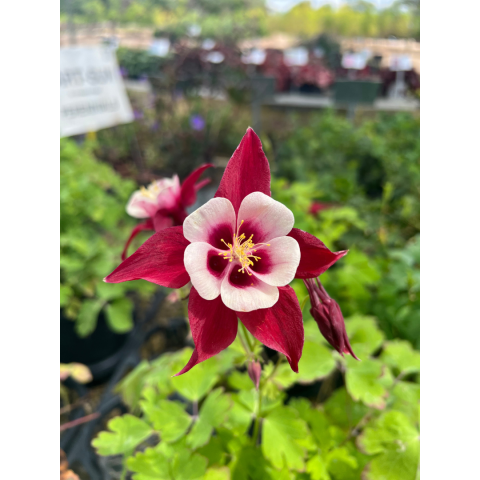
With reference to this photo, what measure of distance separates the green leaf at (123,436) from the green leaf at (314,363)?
1.03 feet

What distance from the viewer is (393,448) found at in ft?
2.36

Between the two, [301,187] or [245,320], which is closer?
[245,320]

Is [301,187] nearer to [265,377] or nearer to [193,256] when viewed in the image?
[265,377]

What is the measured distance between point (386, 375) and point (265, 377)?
308 millimetres

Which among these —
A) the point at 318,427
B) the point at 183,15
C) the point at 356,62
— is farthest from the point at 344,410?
the point at 183,15

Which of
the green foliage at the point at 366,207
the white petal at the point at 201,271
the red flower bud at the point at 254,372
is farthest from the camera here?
the green foliage at the point at 366,207

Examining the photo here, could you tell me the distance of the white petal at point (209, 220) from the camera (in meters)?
0.48

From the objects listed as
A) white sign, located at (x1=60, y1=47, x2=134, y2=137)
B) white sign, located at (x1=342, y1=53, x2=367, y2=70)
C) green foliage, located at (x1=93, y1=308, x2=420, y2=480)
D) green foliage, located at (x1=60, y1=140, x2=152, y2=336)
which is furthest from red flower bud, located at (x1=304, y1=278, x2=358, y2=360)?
white sign, located at (x1=342, y1=53, x2=367, y2=70)

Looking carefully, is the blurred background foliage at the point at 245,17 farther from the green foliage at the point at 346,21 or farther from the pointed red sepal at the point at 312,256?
the pointed red sepal at the point at 312,256

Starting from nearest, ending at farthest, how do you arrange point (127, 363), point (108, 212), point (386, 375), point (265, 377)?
1. point (265, 377)
2. point (386, 375)
3. point (127, 363)
4. point (108, 212)

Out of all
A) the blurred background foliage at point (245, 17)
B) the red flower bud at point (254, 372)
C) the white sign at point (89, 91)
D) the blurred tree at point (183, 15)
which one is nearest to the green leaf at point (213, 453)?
the red flower bud at point (254, 372)

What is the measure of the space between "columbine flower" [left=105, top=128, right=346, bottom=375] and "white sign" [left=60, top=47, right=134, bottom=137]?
5.27ft

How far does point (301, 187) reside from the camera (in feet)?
5.06

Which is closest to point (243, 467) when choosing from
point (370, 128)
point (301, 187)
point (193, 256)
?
point (193, 256)
